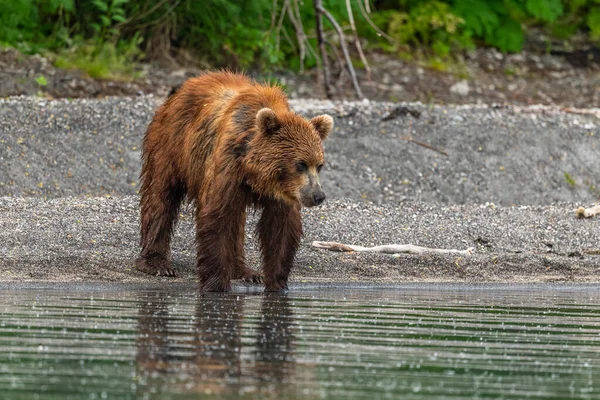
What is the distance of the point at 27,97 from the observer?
1655cm

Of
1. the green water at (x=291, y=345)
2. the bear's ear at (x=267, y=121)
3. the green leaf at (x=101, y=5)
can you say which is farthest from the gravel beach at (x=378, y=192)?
the green leaf at (x=101, y=5)

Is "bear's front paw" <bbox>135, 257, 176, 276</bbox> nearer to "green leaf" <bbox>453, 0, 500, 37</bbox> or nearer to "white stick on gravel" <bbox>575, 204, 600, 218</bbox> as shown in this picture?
"white stick on gravel" <bbox>575, 204, 600, 218</bbox>

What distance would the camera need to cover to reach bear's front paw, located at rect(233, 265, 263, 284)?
1100cm

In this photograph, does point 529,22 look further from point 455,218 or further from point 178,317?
point 178,317

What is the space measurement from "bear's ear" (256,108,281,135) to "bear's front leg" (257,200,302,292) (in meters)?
0.67

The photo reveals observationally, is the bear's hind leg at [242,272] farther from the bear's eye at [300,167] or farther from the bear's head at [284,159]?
the bear's eye at [300,167]

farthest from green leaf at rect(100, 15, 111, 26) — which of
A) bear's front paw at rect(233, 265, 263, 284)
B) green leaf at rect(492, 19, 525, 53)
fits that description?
bear's front paw at rect(233, 265, 263, 284)

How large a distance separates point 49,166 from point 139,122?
5.33 ft

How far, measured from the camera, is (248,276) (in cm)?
1102

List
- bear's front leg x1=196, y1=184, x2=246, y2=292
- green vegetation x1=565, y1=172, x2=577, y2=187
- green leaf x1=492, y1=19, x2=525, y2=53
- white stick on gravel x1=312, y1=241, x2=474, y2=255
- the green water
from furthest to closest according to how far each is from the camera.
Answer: green leaf x1=492, y1=19, x2=525, y2=53 → green vegetation x1=565, y1=172, x2=577, y2=187 → white stick on gravel x1=312, y1=241, x2=474, y2=255 → bear's front leg x1=196, y1=184, x2=246, y2=292 → the green water

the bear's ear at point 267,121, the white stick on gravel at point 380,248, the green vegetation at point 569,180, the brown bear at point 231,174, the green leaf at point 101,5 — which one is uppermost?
the bear's ear at point 267,121

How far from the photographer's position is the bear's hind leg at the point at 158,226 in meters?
11.1

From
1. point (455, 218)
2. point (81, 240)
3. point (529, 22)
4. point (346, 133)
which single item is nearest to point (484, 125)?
point (346, 133)

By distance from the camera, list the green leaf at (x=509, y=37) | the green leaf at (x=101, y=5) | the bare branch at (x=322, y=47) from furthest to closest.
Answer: the green leaf at (x=509, y=37) → the green leaf at (x=101, y=5) → the bare branch at (x=322, y=47)
